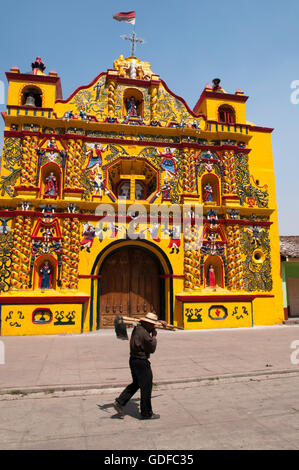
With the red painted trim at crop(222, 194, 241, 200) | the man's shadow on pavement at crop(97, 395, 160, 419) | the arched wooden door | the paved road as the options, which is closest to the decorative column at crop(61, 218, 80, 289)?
the arched wooden door

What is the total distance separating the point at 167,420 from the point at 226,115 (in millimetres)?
15581

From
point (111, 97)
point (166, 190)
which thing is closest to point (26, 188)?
point (111, 97)

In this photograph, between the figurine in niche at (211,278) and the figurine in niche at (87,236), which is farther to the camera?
the figurine in niche at (211,278)

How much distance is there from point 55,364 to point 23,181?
8.70 meters

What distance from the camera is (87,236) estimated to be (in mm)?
13547

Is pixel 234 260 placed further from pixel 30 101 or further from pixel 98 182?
pixel 30 101

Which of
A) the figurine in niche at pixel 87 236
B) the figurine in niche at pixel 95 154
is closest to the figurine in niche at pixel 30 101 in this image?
the figurine in niche at pixel 95 154

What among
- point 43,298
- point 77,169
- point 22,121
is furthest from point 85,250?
point 22,121

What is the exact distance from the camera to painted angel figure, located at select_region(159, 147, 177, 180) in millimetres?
14750

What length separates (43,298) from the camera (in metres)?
12.4

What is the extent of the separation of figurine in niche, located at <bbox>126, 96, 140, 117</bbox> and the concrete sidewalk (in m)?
10.4

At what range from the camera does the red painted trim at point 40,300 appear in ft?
40.0

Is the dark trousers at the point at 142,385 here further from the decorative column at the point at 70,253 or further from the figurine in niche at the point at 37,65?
the figurine in niche at the point at 37,65

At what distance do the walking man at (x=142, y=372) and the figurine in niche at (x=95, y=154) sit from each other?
10.8 meters
